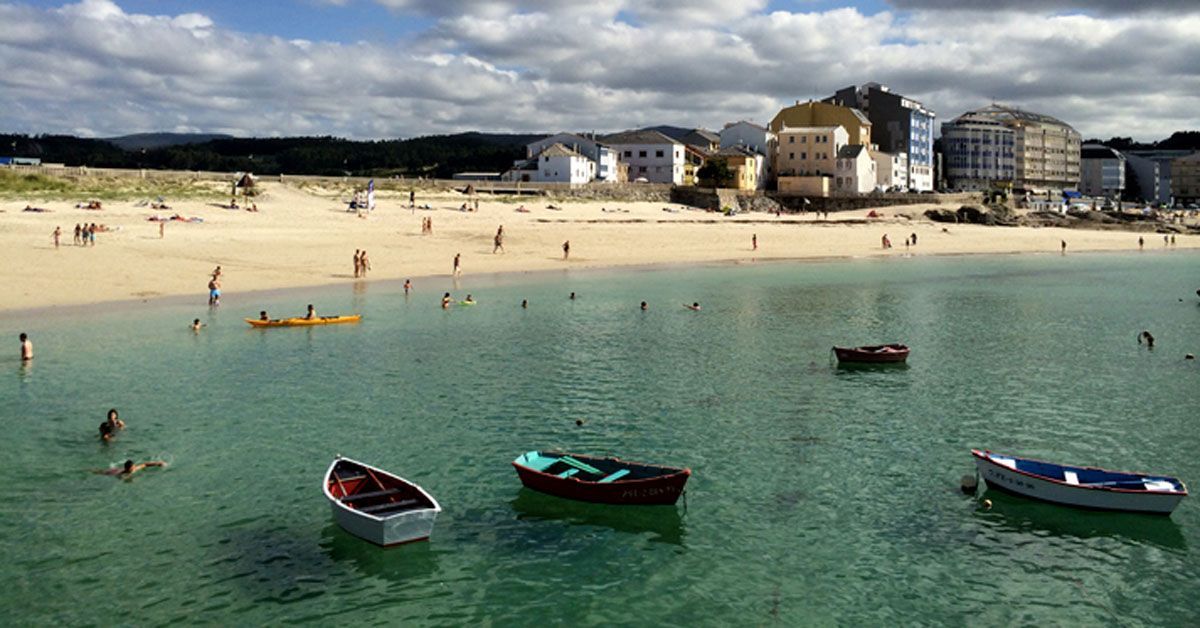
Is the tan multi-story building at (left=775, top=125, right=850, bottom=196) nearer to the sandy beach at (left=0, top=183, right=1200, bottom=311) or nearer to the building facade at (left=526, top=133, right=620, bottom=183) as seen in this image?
the sandy beach at (left=0, top=183, right=1200, bottom=311)

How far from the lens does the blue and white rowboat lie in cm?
1689

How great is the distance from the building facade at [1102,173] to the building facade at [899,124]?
61.6m

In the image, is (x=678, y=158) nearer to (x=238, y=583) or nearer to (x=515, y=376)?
(x=515, y=376)

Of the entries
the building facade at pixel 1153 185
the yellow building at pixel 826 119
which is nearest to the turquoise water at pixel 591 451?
the yellow building at pixel 826 119

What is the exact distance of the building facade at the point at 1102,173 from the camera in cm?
19038

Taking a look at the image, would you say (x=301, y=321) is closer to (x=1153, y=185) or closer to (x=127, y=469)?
(x=127, y=469)

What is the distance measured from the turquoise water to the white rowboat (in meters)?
0.30

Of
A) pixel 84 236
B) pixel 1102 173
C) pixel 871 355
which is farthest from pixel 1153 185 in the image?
pixel 84 236

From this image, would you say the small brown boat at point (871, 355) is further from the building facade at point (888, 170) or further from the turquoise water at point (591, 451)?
the building facade at point (888, 170)

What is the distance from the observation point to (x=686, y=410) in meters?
25.2

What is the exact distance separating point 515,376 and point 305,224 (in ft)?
145

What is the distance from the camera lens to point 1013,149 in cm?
16700

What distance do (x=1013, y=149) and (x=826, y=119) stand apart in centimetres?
5393

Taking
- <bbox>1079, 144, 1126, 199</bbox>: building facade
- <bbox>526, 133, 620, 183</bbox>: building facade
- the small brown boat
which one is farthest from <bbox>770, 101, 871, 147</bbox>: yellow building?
the small brown boat
